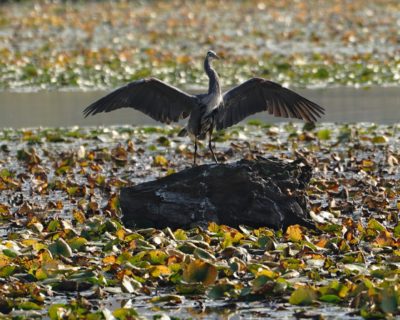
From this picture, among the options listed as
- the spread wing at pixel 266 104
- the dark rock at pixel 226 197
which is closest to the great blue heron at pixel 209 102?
the spread wing at pixel 266 104

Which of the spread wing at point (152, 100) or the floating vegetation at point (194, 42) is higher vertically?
the floating vegetation at point (194, 42)

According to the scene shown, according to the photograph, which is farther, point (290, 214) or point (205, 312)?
point (290, 214)

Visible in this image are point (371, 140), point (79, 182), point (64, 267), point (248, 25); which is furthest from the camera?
point (248, 25)

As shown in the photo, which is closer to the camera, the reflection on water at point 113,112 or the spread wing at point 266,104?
the spread wing at point 266,104

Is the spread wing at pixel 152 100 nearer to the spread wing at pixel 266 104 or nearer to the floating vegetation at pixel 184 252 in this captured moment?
the spread wing at pixel 266 104

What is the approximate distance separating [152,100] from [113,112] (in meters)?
7.79

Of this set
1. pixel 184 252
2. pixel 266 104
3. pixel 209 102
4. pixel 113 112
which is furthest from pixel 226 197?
pixel 113 112

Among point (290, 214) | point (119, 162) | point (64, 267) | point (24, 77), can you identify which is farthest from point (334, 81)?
point (64, 267)

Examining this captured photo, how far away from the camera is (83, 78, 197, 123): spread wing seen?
10586mm

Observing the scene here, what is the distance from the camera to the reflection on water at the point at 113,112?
55.4 ft

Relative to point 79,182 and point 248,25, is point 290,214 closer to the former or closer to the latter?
point 79,182

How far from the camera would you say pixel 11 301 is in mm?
7129

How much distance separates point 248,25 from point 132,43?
462 centimetres

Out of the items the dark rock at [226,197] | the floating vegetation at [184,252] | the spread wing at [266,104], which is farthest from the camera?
the spread wing at [266,104]
